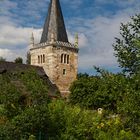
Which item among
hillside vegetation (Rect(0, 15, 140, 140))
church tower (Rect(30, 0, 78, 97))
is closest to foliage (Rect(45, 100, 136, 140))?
hillside vegetation (Rect(0, 15, 140, 140))

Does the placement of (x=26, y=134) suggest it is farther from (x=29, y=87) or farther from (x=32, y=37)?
(x=32, y=37)

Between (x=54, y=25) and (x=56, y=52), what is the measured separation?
4.65m

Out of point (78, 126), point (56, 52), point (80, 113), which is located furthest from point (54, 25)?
point (78, 126)

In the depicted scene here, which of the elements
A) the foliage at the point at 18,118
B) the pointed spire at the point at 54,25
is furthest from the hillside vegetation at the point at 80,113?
the pointed spire at the point at 54,25

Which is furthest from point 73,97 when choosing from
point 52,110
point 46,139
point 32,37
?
point 46,139

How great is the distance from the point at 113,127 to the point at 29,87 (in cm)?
1920

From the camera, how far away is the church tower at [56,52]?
64562 millimetres

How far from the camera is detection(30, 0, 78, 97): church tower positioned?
64562 millimetres

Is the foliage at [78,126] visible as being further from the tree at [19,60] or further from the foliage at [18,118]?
the tree at [19,60]

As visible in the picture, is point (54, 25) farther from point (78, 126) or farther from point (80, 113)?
point (78, 126)

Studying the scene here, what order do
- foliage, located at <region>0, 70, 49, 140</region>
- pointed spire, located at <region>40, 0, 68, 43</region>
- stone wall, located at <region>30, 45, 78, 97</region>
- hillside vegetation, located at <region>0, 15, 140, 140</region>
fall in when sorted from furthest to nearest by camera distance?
pointed spire, located at <region>40, 0, 68, 43</region> → stone wall, located at <region>30, 45, 78, 97</region> → foliage, located at <region>0, 70, 49, 140</region> → hillside vegetation, located at <region>0, 15, 140, 140</region>

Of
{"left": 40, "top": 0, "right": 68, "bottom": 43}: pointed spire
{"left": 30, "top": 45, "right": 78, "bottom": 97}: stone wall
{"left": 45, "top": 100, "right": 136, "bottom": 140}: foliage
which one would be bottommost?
{"left": 45, "top": 100, "right": 136, "bottom": 140}: foliage

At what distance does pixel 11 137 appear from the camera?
17.4 m

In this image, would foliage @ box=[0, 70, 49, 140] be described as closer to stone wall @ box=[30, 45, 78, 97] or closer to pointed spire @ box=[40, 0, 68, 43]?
stone wall @ box=[30, 45, 78, 97]
